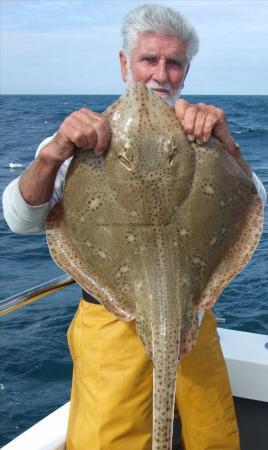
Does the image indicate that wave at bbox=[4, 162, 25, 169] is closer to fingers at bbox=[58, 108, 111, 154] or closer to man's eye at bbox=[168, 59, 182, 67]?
man's eye at bbox=[168, 59, 182, 67]

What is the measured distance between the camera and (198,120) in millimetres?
2166

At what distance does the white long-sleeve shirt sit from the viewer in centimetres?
254

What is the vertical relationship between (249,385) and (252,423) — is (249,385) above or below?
above

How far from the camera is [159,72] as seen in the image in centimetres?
267

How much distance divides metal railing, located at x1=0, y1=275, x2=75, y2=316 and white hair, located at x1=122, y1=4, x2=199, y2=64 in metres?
1.39

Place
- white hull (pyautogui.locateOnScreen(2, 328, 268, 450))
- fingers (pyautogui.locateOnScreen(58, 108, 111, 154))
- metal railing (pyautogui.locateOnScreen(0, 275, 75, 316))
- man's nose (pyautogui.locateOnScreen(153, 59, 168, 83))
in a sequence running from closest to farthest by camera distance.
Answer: fingers (pyautogui.locateOnScreen(58, 108, 111, 154)), man's nose (pyautogui.locateOnScreen(153, 59, 168, 83)), metal railing (pyautogui.locateOnScreen(0, 275, 75, 316)), white hull (pyautogui.locateOnScreen(2, 328, 268, 450))

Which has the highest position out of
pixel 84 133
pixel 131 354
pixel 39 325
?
pixel 84 133

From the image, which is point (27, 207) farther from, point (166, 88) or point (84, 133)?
point (166, 88)

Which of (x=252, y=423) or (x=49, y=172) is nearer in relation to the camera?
(x=49, y=172)

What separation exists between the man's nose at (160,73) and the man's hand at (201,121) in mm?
470

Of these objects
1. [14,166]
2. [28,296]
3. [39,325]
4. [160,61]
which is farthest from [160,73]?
[14,166]

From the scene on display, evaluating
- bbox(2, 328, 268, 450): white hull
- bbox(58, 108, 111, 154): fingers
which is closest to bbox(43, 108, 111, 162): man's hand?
bbox(58, 108, 111, 154): fingers

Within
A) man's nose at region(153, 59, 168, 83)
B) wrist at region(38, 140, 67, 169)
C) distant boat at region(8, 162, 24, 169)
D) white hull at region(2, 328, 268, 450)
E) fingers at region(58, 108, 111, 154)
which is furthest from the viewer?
distant boat at region(8, 162, 24, 169)

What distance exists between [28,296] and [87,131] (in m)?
1.42
